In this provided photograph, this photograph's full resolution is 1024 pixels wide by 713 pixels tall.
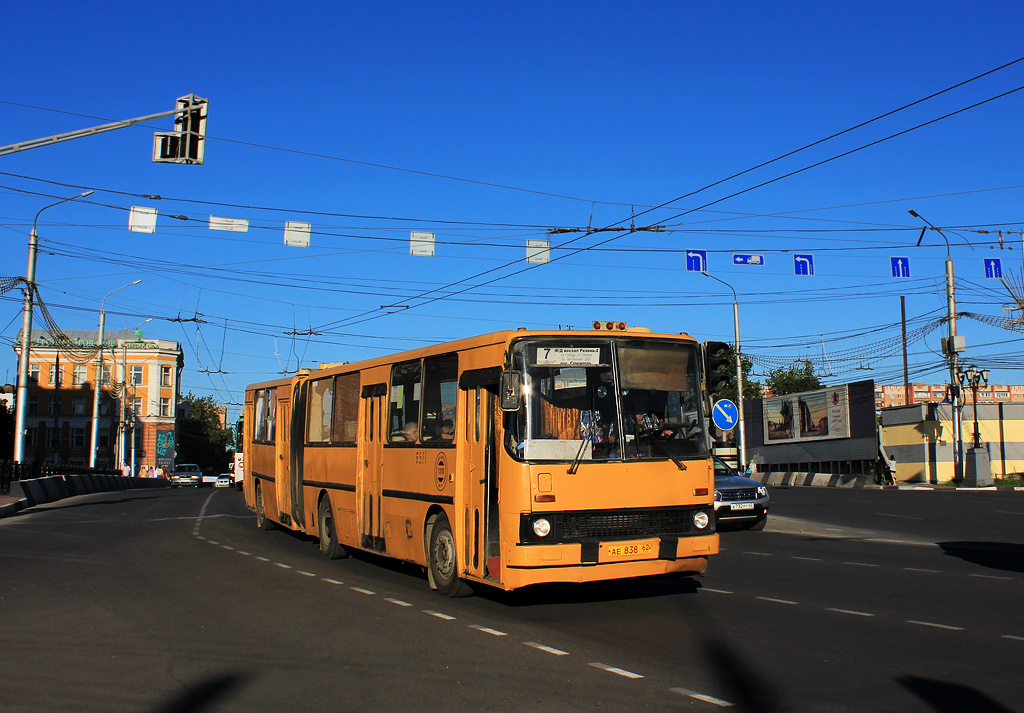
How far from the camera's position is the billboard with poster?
5112 centimetres

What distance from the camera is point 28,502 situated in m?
31.0

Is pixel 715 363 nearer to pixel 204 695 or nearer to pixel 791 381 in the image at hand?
pixel 204 695

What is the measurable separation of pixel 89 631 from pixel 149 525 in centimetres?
1436

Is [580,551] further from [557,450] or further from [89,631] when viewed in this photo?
[89,631]

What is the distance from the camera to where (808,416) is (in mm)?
55719

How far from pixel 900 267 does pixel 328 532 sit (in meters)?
17.9

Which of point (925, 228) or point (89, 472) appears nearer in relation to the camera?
point (925, 228)

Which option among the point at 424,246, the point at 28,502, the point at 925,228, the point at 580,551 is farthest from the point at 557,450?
the point at 28,502

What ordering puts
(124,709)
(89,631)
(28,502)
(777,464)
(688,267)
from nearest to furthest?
(124,709) → (89,631) → (688,267) → (28,502) → (777,464)

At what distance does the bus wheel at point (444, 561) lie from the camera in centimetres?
1030

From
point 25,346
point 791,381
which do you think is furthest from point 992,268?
point 791,381

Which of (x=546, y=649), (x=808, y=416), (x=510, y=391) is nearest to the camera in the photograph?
(x=546, y=649)

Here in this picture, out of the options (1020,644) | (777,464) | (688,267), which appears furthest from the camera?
(777,464)

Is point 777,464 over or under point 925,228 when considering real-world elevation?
under
